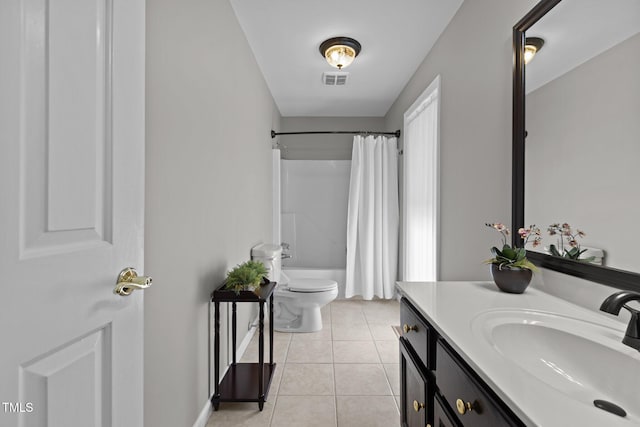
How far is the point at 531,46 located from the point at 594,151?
0.60m

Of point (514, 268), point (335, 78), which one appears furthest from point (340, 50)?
point (514, 268)

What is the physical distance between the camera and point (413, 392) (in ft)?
4.17

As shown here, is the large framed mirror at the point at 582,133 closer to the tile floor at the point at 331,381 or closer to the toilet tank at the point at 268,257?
the tile floor at the point at 331,381

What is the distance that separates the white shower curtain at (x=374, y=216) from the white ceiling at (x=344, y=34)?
0.66 metres

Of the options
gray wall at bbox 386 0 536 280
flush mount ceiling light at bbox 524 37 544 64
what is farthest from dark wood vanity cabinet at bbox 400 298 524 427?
flush mount ceiling light at bbox 524 37 544 64

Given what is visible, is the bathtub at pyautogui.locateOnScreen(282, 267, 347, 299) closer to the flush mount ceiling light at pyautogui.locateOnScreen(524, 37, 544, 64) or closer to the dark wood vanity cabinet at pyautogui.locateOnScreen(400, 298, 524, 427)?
the dark wood vanity cabinet at pyautogui.locateOnScreen(400, 298, 524, 427)

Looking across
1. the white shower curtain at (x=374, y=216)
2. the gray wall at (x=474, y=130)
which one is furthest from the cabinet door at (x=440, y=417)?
the white shower curtain at (x=374, y=216)

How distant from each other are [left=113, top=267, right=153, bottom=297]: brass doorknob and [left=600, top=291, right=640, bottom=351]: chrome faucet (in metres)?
1.12

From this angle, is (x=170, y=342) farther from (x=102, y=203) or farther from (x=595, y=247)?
(x=595, y=247)

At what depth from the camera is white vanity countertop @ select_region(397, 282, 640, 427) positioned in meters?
0.55

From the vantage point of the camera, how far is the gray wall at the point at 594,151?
3.03ft

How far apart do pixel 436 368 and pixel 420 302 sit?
0.72 feet

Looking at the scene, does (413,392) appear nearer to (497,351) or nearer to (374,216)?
(497,351)

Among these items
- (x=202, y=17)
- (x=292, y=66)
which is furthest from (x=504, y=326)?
(x=292, y=66)
